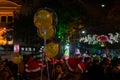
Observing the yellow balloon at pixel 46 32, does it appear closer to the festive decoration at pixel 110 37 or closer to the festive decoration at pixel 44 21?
the festive decoration at pixel 44 21

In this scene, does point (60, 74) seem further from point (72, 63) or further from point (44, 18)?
point (44, 18)

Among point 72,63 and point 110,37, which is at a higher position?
point 110,37

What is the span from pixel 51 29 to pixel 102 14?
2669 centimetres

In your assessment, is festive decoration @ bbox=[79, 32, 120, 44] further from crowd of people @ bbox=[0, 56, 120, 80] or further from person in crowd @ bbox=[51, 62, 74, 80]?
person in crowd @ bbox=[51, 62, 74, 80]

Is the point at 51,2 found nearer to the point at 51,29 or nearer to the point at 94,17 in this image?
the point at 94,17

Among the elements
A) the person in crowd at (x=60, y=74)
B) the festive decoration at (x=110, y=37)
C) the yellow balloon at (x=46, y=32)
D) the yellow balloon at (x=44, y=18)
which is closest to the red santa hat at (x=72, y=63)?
the person in crowd at (x=60, y=74)

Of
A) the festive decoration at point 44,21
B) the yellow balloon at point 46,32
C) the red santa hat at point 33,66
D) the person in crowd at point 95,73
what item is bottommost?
the person in crowd at point 95,73

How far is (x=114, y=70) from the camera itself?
12406 mm

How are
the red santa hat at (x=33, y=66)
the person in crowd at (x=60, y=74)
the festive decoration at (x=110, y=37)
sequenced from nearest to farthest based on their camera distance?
the person in crowd at (x=60, y=74), the red santa hat at (x=33, y=66), the festive decoration at (x=110, y=37)

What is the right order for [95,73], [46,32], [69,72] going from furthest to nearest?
[46,32], [95,73], [69,72]

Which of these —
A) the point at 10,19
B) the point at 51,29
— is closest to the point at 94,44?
the point at 10,19

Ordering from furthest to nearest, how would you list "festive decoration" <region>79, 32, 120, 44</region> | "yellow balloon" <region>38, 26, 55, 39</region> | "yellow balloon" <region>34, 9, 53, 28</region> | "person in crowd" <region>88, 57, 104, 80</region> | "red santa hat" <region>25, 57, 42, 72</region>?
"festive decoration" <region>79, 32, 120, 44</region>
"yellow balloon" <region>38, 26, 55, 39</region>
"yellow balloon" <region>34, 9, 53, 28</region>
"person in crowd" <region>88, 57, 104, 80</region>
"red santa hat" <region>25, 57, 42, 72</region>

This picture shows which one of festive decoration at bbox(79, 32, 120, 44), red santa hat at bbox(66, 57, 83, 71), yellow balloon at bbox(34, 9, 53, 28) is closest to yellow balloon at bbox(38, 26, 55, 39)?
yellow balloon at bbox(34, 9, 53, 28)

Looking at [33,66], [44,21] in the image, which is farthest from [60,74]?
[44,21]
